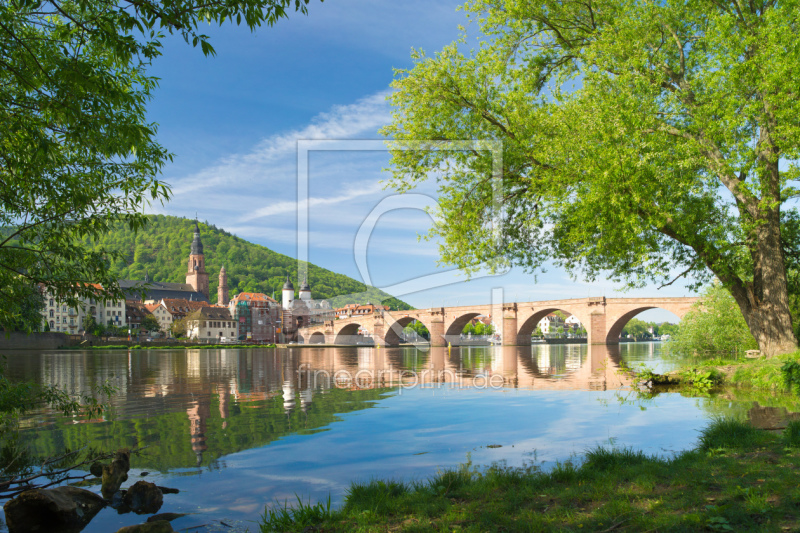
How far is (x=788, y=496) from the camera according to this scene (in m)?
4.91

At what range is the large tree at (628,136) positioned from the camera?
12.6 metres

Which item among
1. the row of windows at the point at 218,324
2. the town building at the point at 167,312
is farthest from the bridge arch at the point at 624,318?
the town building at the point at 167,312

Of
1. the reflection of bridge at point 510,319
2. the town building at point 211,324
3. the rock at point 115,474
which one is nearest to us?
the rock at point 115,474

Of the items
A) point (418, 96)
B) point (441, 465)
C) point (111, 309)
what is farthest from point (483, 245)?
point (111, 309)

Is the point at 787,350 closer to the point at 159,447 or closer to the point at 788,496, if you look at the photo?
the point at 788,496

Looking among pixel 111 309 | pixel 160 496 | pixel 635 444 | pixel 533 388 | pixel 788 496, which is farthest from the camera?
pixel 111 309

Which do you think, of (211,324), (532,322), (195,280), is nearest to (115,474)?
(532,322)

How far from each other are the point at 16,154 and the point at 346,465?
249 inches

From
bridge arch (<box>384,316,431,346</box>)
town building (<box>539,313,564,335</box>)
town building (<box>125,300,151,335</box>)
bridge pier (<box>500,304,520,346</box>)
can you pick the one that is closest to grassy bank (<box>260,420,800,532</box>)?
bridge pier (<box>500,304,520,346</box>)

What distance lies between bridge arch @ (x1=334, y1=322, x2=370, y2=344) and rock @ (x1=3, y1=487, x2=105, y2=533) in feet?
343

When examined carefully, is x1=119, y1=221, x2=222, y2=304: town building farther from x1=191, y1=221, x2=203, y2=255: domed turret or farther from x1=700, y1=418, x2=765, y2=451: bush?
x1=700, y1=418, x2=765, y2=451: bush

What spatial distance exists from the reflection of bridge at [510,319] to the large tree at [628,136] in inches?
1808

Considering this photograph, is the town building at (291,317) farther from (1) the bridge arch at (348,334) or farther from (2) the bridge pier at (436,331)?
(2) the bridge pier at (436,331)

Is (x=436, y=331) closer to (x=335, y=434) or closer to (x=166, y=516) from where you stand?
(x=335, y=434)
